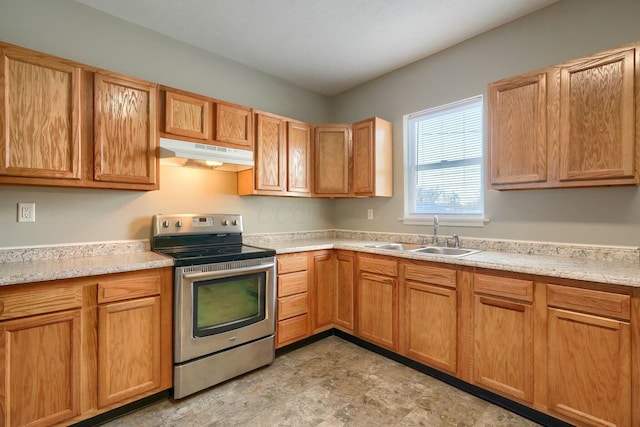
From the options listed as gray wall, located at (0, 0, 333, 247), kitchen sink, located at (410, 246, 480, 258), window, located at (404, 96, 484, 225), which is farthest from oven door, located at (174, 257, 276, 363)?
window, located at (404, 96, 484, 225)

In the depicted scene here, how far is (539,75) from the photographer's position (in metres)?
2.03

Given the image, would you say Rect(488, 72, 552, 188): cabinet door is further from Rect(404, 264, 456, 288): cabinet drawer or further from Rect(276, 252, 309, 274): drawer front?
Rect(276, 252, 309, 274): drawer front

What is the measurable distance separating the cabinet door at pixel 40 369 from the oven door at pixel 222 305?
0.55m

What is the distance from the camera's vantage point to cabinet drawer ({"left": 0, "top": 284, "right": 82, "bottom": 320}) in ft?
5.03

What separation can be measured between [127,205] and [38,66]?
102cm

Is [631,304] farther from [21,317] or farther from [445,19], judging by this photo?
[21,317]

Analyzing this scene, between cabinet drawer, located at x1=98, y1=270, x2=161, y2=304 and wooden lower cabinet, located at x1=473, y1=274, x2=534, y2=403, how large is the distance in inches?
85.4

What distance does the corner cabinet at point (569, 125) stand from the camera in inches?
68.8

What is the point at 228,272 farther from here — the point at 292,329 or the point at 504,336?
the point at 504,336

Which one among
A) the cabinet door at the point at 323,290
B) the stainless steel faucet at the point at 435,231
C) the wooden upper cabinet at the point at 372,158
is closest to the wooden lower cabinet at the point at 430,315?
the stainless steel faucet at the point at 435,231

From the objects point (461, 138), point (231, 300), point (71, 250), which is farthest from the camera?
point (461, 138)

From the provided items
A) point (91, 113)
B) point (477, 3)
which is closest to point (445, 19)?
point (477, 3)

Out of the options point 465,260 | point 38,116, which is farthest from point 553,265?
point 38,116

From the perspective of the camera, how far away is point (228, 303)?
232 cm
